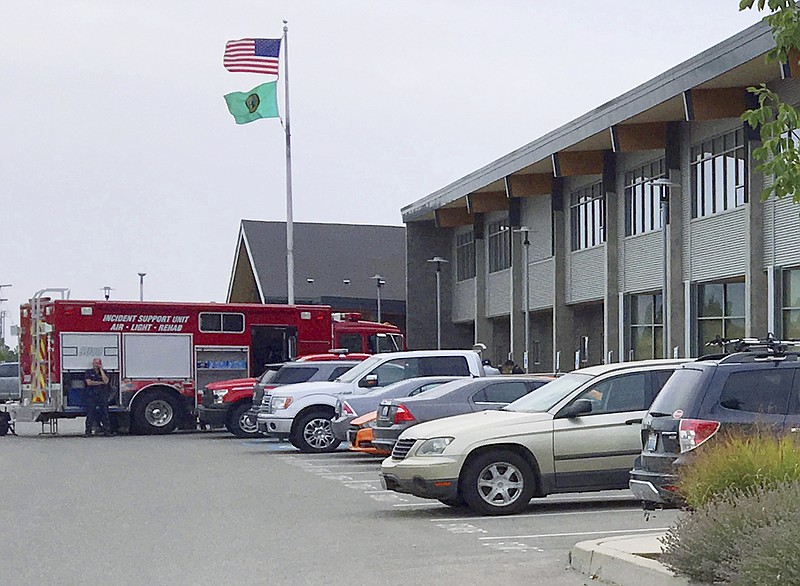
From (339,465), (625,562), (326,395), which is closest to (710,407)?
(625,562)

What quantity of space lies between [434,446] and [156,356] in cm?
1843

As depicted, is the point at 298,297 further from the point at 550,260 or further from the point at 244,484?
the point at 244,484

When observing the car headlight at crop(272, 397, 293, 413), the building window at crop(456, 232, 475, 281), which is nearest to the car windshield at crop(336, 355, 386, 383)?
the car headlight at crop(272, 397, 293, 413)

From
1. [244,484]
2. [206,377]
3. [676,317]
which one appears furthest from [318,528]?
[676,317]

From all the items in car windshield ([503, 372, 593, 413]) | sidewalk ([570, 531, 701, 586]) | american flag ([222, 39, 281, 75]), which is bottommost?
sidewalk ([570, 531, 701, 586])

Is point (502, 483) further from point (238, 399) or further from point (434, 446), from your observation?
point (238, 399)

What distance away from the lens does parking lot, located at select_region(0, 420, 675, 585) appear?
10.8 m

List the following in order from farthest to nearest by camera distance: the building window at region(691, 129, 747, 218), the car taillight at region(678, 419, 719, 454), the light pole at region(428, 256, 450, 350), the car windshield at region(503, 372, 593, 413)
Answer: the light pole at region(428, 256, 450, 350), the building window at region(691, 129, 747, 218), the car windshield at region(503, 372, 593, 413), the car taillight at region(678, 419, 719, 454)

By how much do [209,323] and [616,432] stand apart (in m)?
19.6

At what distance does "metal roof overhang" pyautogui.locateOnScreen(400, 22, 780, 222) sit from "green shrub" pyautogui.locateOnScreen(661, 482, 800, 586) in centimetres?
→ 1932

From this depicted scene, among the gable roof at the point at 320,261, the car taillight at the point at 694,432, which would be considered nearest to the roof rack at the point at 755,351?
the car taillight at the point at 694,432

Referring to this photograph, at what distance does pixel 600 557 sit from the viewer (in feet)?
33.3

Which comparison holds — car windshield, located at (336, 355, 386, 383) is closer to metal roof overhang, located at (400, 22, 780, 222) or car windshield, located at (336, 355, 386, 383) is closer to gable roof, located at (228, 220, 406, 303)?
metal roof overhang, located at (400, 22, 780, 222)

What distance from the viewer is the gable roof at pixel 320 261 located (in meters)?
71.6
